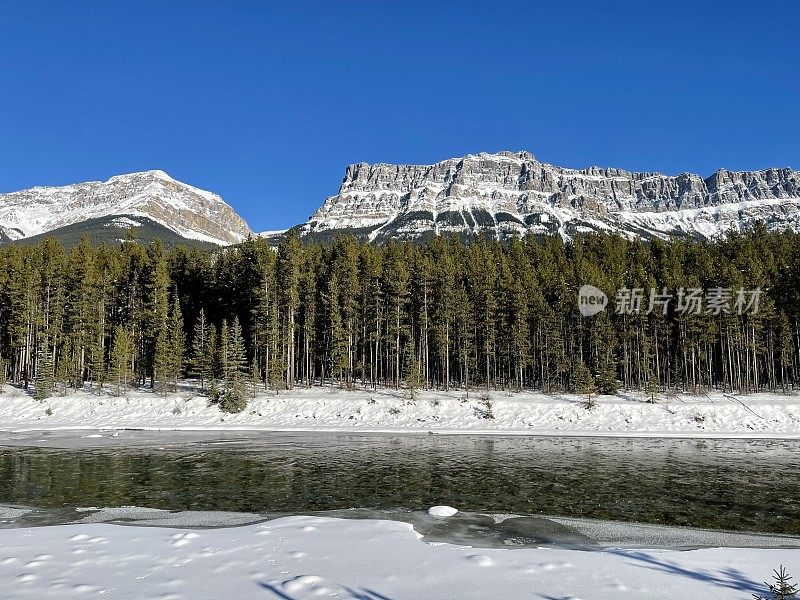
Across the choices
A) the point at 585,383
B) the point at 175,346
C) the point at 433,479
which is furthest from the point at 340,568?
the point at 175,346

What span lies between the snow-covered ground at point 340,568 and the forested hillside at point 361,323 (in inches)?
1591

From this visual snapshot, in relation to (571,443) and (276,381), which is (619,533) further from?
(276,381)

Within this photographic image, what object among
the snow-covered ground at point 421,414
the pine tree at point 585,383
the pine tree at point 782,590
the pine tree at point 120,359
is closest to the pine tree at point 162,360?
the snow-covered ground at point 421,414

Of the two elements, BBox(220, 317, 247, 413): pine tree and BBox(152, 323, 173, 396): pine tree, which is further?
BBox(152, 323, 173, 396): pine tree

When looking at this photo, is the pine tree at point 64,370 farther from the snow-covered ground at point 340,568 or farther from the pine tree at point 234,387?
the snow-covered ground at point 340,568

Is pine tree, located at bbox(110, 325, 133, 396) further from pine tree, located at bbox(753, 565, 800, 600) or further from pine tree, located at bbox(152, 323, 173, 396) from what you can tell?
pine tree, located at bbox(753, 565, 800, 600)

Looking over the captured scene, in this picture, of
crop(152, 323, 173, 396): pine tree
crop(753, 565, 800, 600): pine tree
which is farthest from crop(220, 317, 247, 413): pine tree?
crop(753, 565, 800, 600): pine tree

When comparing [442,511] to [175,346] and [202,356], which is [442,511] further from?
[175,346]

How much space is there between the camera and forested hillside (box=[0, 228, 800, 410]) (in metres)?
58.4

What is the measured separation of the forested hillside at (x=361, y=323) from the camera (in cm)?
5838

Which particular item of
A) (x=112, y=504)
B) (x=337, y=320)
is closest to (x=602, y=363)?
(x=337, y=320)

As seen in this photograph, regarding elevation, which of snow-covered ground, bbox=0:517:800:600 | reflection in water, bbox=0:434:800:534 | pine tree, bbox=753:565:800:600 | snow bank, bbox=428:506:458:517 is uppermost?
pine tree, bbox=753:565:800:600

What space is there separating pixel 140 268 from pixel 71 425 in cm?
2649

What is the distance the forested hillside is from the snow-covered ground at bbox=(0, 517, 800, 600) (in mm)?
40423
